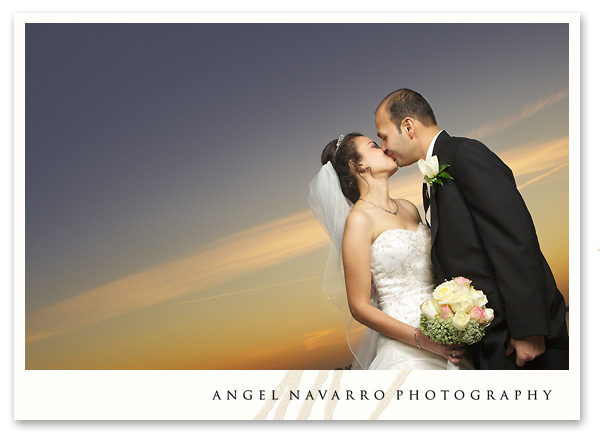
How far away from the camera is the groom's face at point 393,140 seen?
13.0ft

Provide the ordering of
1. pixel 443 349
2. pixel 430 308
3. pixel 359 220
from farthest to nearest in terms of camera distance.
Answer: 1. pixel 359 220
2. pixel 443 349
3. pixel 430 308

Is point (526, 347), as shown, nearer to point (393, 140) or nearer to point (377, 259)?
point (377, 259)

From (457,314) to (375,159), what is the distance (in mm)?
1091

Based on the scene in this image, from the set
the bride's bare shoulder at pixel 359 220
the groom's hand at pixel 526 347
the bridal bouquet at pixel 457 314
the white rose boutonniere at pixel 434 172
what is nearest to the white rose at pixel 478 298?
the bridal bouquet at pixel 457 314

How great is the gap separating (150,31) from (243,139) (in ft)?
2.99

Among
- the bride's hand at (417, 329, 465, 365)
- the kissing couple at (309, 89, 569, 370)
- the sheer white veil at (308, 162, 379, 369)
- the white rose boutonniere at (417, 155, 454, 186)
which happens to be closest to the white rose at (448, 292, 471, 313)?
the kissing couple at (309, 89, 569, 370)

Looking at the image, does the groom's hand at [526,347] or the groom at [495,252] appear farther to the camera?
the groom's hand at [526,347]

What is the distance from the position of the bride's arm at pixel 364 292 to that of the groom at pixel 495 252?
0.31 metres

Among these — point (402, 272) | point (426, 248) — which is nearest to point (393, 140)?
point (426, 248)

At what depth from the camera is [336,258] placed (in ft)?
13.5

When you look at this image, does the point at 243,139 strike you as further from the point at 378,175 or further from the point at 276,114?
the point at 378,175

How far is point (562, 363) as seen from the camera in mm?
4004
